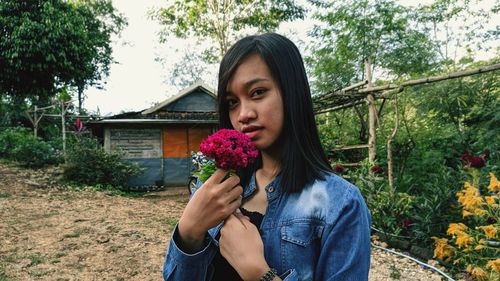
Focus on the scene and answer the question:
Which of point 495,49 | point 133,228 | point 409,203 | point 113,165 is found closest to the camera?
point 409,203

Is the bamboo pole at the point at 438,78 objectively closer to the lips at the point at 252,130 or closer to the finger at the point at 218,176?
the lips at the point at 252,130

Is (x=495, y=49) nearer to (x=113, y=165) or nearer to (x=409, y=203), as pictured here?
(x=409, y=203)

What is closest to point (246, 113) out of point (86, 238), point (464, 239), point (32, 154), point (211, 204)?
point (211, 204)

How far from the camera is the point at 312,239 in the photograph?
0.91 meters

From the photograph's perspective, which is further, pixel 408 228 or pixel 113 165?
pixel 113 165

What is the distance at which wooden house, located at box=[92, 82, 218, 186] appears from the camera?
11.8 metres

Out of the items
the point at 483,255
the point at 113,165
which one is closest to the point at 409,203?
the point at 483,255

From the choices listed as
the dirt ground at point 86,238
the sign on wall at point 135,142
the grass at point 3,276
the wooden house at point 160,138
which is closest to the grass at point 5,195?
the dirt ground at point 86,238

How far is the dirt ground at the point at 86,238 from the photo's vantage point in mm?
3838

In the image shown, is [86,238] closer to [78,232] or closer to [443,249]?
[78,232]

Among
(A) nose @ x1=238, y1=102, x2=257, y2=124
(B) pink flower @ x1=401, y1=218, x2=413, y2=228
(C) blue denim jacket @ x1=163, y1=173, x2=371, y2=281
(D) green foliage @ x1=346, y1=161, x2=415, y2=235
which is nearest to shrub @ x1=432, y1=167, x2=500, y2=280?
(B) pink flower @ x1=401, y1=218, x2=413, y2=228

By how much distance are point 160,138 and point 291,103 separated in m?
11.9

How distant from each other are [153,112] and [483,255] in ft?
37.0

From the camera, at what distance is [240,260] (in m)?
0.86
